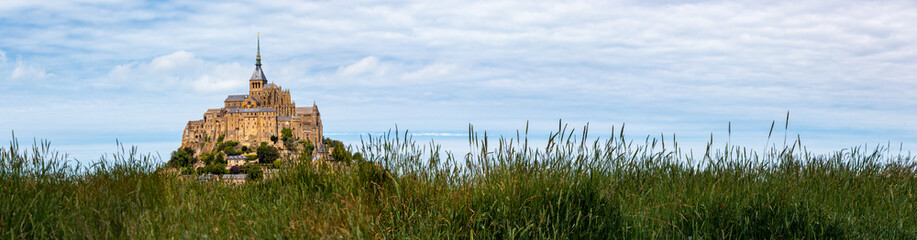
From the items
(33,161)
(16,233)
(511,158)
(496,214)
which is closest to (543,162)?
(511,158)

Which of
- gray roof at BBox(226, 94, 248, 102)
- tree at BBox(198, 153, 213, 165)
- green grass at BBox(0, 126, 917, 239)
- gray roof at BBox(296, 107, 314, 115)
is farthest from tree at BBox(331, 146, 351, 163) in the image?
gray roof at BBox(226, 94, 248, 102)

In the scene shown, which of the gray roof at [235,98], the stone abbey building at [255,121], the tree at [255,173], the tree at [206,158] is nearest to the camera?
the tree at [255,173]

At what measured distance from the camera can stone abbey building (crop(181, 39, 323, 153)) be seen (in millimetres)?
97188

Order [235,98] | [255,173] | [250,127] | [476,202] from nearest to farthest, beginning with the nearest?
1. [476,202]
2. [255,173]
3. [250,127]
4. [235,98]

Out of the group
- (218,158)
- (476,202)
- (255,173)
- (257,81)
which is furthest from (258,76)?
(476,202)

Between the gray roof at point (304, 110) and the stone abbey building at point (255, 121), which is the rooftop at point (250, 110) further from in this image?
the gray roof at point (304, 110)

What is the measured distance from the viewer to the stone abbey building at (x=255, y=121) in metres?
97.2

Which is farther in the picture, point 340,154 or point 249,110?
point 249,110

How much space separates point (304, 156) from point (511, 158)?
2.25 metres

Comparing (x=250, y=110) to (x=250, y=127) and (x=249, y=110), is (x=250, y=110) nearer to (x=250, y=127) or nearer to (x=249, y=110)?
(x=249, y=110)

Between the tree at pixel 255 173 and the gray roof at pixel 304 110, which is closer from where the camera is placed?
the tree at pixel 255 173

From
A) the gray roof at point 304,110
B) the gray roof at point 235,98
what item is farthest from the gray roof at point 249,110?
the gray roof at point 304,110

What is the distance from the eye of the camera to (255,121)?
97.6 meters

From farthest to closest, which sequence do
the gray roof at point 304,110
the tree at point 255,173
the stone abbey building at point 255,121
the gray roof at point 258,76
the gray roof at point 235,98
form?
the gray roof at point 258,76 < the gray roof at point 235,98 < the gray roof at point 304,110 < the stone abbey building at point 255,121 < the tree at point 255,173
